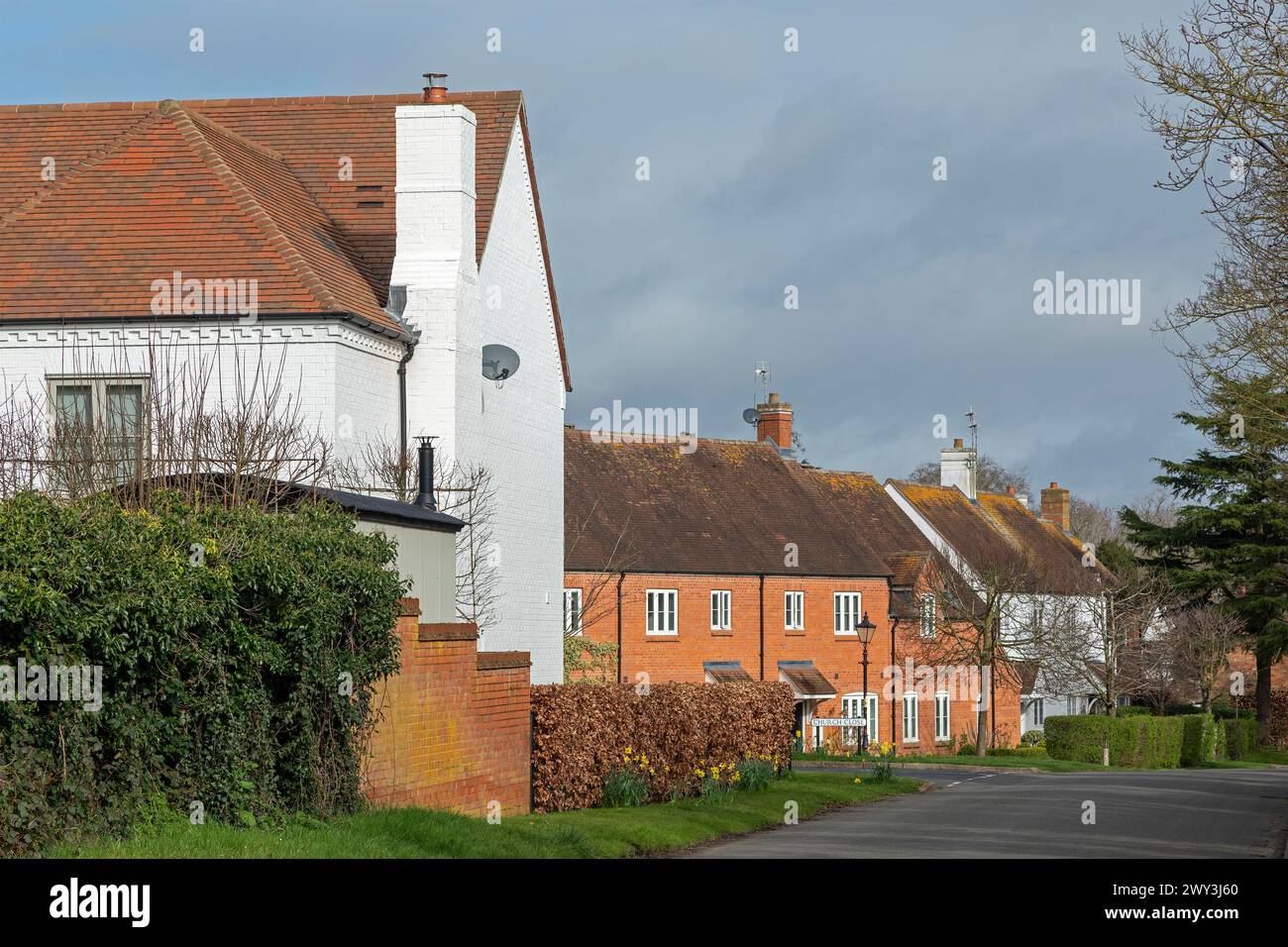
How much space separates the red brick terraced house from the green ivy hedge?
98.1ft

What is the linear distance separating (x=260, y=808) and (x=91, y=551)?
9.77 feet

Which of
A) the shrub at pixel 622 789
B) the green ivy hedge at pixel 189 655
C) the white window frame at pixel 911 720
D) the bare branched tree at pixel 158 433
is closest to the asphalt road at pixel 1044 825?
the shrub at pixel 622 789

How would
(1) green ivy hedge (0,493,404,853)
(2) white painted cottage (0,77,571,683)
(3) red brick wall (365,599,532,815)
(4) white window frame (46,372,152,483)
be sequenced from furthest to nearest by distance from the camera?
(2) white painted cottage (0,77,571,683) → (4) white window frame (46,372,152,483) → (3) red brick wall (365,599,532,815) → (1) green ivy hedge (0,493,404,853)

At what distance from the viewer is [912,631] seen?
56.1 meters

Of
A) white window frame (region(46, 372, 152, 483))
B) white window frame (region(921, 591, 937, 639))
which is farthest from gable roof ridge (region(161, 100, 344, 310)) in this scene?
white window frame (region(921, 591, 937, 639))

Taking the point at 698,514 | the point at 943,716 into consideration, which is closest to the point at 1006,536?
the point at 943,716

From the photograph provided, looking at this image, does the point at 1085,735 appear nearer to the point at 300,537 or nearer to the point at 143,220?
the point at 143,220

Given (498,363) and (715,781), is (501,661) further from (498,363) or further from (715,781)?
(498,363)

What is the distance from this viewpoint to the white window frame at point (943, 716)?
5759 cm

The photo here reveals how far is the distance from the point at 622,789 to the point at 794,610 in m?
33.0

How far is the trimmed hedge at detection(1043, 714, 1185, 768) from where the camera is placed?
4703cm

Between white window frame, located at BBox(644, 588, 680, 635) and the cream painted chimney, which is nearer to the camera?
white window frame, located at BBox(644, 588, 680, 635)

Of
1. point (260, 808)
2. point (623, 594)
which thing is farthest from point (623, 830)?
point (623, 594)

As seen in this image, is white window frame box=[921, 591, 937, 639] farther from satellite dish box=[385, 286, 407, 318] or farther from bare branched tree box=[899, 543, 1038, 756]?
satellite dish box=[385, 286, 407, 318]
